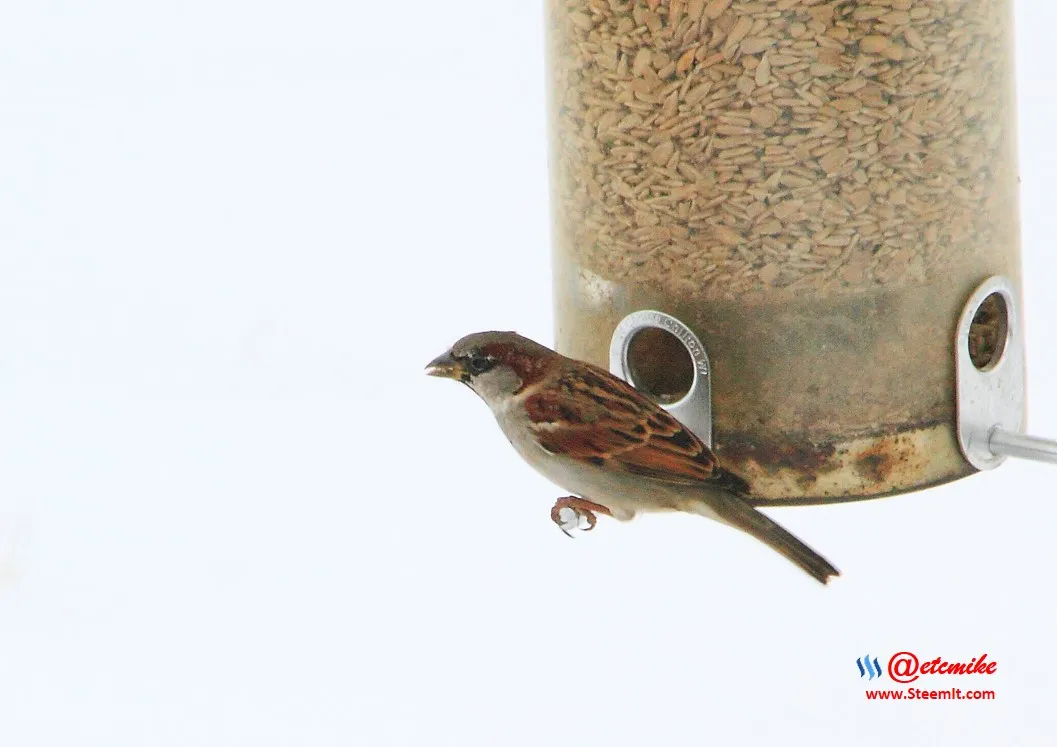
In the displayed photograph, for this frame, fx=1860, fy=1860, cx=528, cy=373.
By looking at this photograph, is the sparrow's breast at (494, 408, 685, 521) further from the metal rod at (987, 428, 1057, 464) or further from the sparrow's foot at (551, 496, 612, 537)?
the metal rod at (987, 428, 1057, 464)

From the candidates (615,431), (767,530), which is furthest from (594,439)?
(767,530)

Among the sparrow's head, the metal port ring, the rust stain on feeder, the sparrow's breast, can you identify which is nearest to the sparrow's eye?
the sparrow's head

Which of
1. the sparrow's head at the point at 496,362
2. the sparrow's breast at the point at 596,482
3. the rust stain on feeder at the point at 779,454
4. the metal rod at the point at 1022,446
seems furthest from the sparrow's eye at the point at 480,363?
the metal rod at the point at 1022,446

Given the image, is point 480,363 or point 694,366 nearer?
point 480,363

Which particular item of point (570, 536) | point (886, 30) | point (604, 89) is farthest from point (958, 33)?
point (570, 536)

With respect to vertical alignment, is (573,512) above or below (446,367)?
below

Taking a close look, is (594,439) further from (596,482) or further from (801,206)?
(801,206)

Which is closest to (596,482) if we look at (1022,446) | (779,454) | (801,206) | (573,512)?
(573,512)
